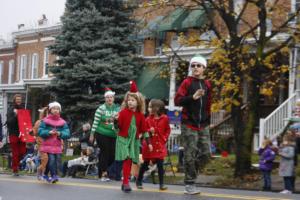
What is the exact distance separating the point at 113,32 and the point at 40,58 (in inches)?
623

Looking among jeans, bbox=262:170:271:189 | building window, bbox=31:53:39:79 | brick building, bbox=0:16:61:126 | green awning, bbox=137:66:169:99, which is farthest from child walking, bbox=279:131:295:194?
building window, bbox=31:53:39:79

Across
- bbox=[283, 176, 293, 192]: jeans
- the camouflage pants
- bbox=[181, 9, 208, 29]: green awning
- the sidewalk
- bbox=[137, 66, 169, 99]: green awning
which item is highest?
bbox=[181, 9, 208, 29]: green awning

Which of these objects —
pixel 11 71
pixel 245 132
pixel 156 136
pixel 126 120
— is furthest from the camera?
pixel 11 71

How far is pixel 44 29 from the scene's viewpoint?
143ft

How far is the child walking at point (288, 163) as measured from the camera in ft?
43.6

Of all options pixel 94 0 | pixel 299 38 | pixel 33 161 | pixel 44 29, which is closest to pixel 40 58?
pixel 44 29

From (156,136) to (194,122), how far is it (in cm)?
223

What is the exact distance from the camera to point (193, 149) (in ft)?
31.1

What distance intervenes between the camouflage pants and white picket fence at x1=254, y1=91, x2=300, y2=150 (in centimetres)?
1274

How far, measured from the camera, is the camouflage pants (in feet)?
31.2

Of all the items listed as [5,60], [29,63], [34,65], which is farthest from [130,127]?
[5,60]

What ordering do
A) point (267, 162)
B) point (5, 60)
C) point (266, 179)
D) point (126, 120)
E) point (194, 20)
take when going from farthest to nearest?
point (5, 60) → point (194, 20) → point (267, 162) → point (266, 179) → point (126, 120)

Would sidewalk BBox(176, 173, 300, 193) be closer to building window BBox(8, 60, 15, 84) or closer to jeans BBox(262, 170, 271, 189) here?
A: jeans BBox(262, 170, 271, 189)

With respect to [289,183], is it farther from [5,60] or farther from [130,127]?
[5,60]
